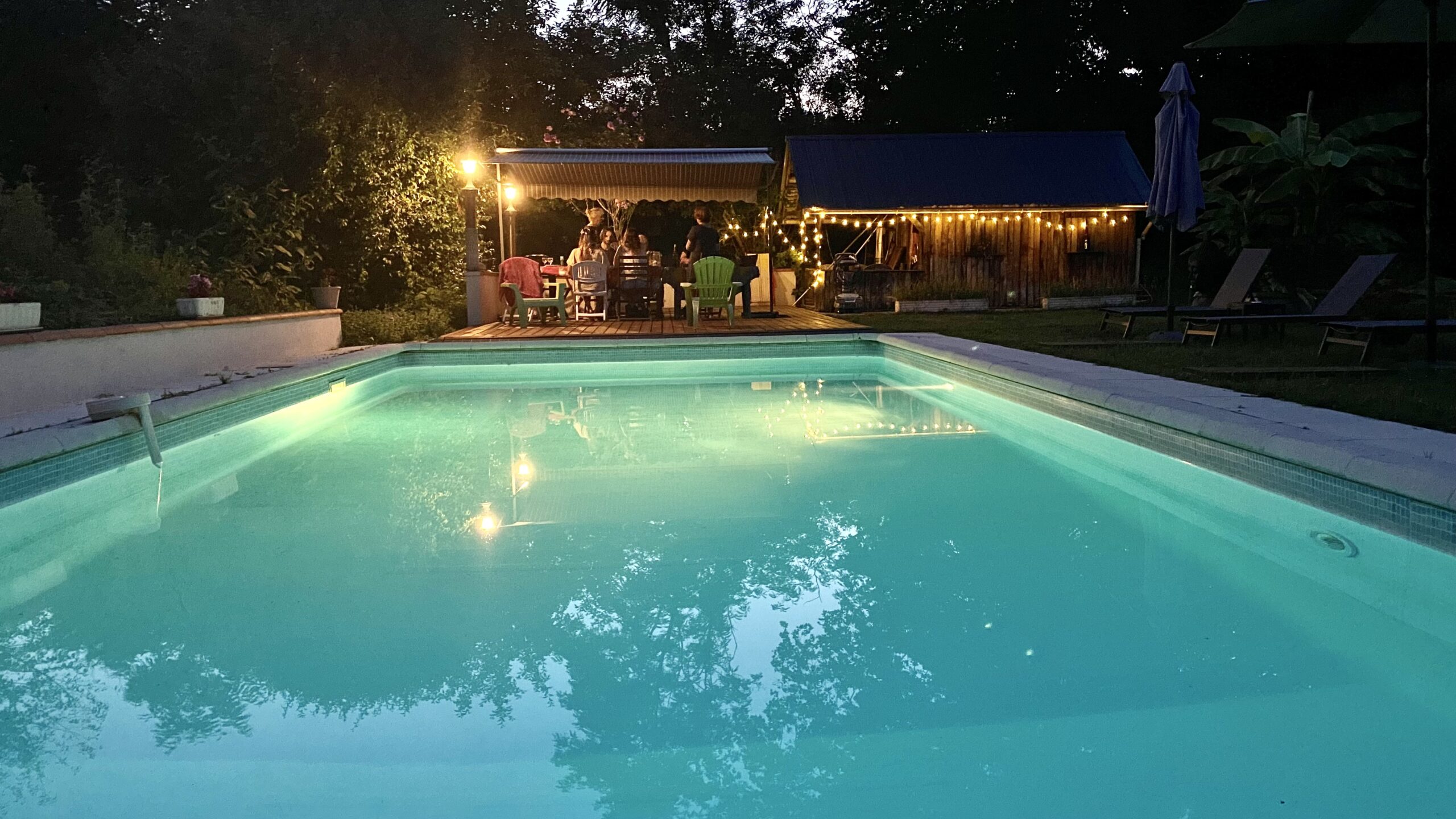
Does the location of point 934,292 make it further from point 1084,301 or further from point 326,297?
point 326,297

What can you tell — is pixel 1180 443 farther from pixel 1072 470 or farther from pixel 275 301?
pixel 275 301

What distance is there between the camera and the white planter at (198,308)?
9492 mm

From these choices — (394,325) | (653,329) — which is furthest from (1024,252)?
(394,325)

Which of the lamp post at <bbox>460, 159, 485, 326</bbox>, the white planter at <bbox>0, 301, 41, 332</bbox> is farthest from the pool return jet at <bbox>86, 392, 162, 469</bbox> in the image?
the lamp post at <bbox>460, 159, 485, 326</bbox>

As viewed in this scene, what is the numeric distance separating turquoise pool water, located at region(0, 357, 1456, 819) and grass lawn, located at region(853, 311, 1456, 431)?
1.12 metres

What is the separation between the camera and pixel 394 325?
13781 millimetres

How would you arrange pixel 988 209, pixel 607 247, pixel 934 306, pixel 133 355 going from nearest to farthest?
pixel 133 355, pixel 607 247, pixel 934 306, pixel 988 209

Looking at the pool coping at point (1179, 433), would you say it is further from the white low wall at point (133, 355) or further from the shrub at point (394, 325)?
the shrub at point (394, 325)

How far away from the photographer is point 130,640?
11.2 feet

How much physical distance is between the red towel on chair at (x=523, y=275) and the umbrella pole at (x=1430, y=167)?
33.7 feet

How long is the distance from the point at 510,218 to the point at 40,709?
14423mm

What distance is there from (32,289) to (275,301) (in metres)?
3.69

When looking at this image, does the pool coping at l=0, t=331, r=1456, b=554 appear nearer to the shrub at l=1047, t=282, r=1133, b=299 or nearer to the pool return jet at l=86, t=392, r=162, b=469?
the pool return jet at l=86, t=392, r=162, b=469

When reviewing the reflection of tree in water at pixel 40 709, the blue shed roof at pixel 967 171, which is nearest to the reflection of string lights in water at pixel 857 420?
the reflection of tree in water at pixel 40 709
